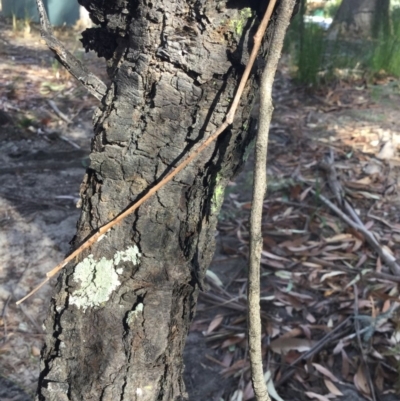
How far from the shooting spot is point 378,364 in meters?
2.01

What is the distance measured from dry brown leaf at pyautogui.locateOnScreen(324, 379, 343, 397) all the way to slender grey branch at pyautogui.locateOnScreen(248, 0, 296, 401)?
Answer: 1.02 m

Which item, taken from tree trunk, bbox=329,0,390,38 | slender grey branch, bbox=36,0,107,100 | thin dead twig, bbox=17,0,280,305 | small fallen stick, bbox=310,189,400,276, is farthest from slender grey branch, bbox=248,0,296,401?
tree trunk, bbox=329,0,390,38

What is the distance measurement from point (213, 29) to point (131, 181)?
30 centimetres

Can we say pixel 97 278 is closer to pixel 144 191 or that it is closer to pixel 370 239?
pixel 144 191

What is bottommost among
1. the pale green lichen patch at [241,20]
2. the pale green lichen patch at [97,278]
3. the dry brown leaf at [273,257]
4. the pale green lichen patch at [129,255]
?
the dry brown leaf at [273,257]

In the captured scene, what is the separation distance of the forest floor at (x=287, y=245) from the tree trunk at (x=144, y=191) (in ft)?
2.99

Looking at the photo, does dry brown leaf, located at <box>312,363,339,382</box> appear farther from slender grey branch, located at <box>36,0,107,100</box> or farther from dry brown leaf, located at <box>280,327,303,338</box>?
slender grey branch, located at <box>36,0,107,100</box>

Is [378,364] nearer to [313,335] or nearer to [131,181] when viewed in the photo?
[313,335]

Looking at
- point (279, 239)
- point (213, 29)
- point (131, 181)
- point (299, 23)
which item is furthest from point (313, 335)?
point (299, 23)

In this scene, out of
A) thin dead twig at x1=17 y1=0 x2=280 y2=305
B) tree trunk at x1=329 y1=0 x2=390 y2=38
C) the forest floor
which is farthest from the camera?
tree trunk at x1=329 y1=0 x2=390 y2=38

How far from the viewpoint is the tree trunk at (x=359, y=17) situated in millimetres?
5070

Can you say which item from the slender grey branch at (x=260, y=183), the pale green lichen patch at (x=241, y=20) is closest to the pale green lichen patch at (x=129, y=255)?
the slender grey branch at (x=260, y=183)

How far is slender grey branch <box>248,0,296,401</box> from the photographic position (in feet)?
2.96

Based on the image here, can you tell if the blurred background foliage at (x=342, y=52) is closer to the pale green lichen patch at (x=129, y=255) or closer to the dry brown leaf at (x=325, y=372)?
the dry brown leaf at (x=325, y=372)
